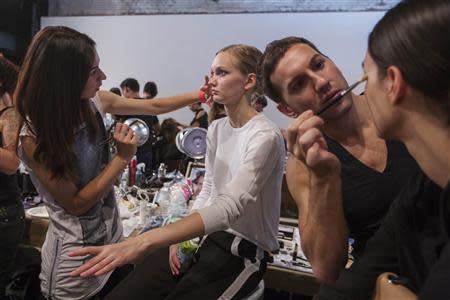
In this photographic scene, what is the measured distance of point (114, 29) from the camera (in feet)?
16.7

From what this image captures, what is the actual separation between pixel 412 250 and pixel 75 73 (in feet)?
3.34

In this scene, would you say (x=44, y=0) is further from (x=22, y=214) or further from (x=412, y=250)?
(x=412, y=250)

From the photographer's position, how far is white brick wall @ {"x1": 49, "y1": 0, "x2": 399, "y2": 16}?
4336 millimetres

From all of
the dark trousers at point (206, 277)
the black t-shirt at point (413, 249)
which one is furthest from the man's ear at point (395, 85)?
the dark trousers at point (206, 277)

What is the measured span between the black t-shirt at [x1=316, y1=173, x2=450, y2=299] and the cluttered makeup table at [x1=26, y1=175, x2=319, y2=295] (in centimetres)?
58

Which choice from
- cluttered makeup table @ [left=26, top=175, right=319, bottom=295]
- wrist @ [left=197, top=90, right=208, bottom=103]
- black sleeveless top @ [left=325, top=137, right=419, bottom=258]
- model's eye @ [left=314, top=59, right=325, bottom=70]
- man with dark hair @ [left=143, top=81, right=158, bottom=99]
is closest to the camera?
black sleeveless top @ [left=325, top=137, right=419, bottom=258]

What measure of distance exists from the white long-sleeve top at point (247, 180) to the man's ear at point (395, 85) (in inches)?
24.4

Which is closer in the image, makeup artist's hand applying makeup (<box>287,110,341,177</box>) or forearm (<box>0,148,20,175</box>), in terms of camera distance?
makeup artist's hand applying makeup (<box>287,110,341,177</box>)

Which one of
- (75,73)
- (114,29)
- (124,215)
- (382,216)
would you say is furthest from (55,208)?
(114,29)

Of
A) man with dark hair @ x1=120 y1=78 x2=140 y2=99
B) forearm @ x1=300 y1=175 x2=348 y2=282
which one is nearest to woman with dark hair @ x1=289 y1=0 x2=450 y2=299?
forearm @ x1=300 y1=175 x2=348 y2=282

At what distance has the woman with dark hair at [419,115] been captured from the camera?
1.54ft

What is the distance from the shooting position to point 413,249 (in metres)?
0.61

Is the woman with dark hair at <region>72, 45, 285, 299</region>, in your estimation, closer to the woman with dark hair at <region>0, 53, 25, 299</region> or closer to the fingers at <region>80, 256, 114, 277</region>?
the fingers at <region>80, 256, 114, 277</region>

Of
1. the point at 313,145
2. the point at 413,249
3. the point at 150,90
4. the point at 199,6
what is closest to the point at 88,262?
the point at 313,145
